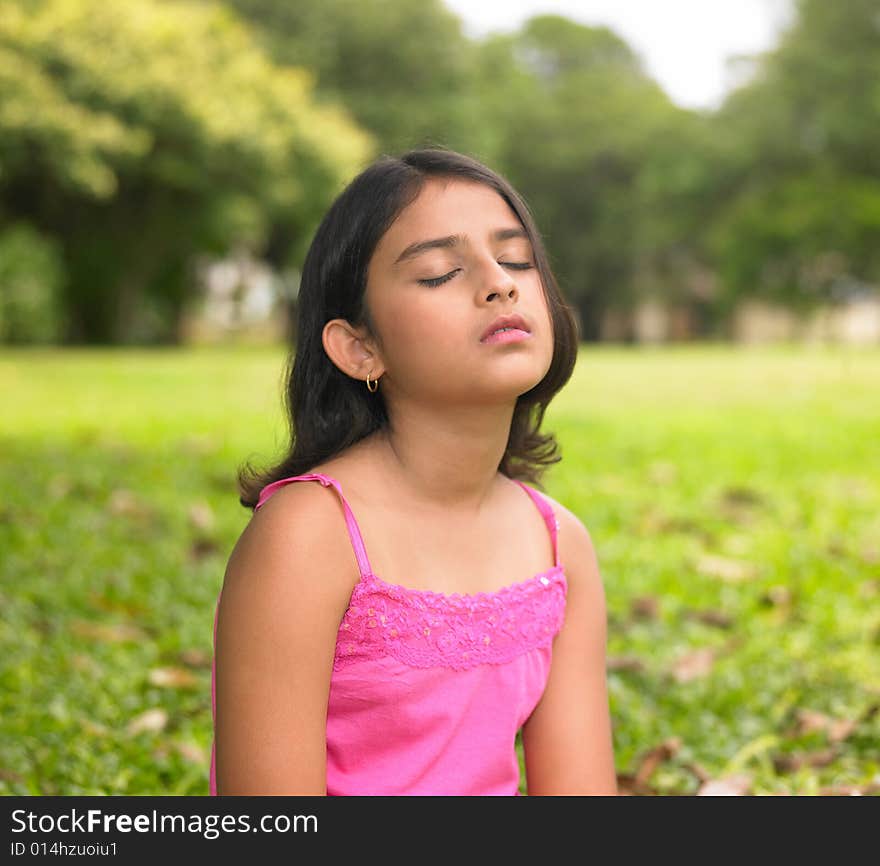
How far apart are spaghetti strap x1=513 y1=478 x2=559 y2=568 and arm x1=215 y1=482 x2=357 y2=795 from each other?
44 centimetres

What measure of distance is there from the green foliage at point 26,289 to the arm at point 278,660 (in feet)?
62.0

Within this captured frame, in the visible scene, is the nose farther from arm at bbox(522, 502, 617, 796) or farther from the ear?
arm at bbox(522, 502, 617, 796)

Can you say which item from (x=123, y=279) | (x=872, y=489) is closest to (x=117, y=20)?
(x=123, y=279)

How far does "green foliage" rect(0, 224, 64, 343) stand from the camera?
19375 millimetres

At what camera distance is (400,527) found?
180 cm

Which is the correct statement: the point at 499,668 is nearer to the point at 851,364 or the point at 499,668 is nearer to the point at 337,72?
the point at 851,364

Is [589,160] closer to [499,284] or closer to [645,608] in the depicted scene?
[645,608]

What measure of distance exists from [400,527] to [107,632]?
2.10 meters

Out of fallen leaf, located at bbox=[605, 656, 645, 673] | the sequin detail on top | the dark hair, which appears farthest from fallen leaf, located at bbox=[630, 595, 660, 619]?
the sequin detail on top

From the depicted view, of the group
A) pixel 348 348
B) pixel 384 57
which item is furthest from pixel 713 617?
pixel 384 57

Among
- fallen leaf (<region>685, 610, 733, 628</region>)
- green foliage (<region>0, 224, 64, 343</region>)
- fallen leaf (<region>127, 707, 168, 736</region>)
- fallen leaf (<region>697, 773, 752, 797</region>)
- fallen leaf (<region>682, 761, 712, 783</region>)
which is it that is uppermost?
green foliage (<region>0, 224, 64, 343</region>)

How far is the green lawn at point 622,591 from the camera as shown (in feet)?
9.14
